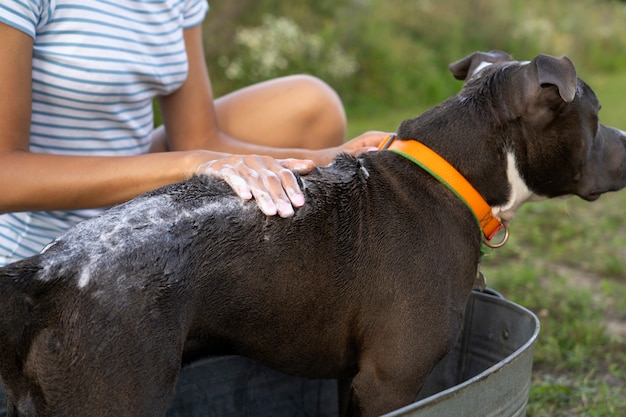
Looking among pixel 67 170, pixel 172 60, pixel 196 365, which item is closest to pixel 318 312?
pixel 196 365

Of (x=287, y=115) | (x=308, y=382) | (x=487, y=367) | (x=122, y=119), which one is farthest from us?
(x=287, y=115)

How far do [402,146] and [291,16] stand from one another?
7151mm

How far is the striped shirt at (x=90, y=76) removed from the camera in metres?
2.31

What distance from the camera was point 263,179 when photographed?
6.38 ft

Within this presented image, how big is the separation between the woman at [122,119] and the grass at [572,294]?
1179mm

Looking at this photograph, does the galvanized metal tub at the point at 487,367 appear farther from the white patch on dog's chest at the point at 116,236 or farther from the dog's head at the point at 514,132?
the white patch on dog's chest at the point at 116,236

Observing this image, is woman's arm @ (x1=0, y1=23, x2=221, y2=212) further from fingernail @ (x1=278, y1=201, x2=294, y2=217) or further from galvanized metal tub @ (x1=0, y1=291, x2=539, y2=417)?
galvanized metal tub @ (x1=0, y1=291, x2=539, y2=417)

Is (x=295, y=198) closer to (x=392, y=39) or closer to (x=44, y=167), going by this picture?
(x=44, y=167)

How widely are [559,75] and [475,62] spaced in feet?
1.63

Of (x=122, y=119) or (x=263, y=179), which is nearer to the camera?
(x=263, y=179)

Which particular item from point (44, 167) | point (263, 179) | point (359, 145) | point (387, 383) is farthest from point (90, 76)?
point (387, 383)

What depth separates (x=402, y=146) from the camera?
222cm

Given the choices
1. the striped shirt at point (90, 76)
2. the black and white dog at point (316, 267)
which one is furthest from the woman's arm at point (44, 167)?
the black and white dog at point (316, 267)

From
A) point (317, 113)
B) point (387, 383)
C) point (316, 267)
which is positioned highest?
point (317, 113)
